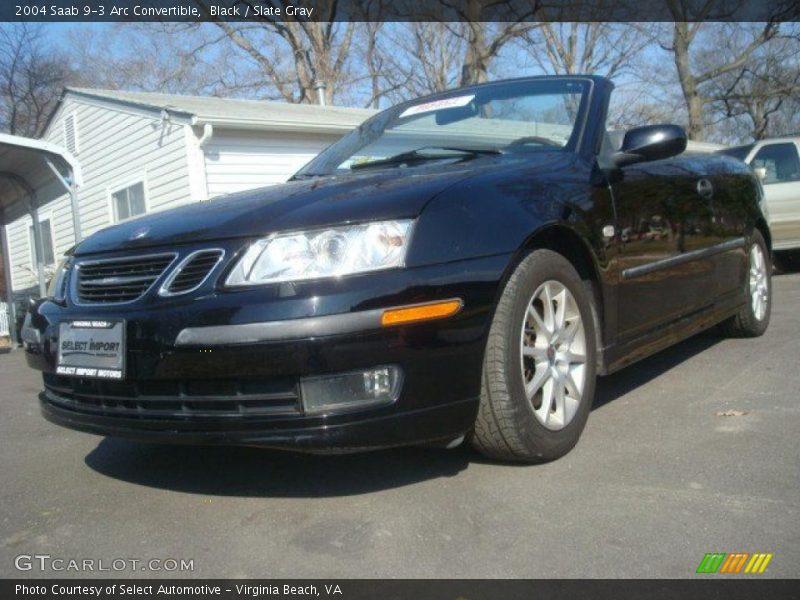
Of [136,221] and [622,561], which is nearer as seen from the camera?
[622,561]

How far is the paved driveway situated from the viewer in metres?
2.31

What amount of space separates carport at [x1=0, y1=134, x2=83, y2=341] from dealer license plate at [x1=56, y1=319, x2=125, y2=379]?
5887mm

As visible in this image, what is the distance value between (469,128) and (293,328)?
1.92m

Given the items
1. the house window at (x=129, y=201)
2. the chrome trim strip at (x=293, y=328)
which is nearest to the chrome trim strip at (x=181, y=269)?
the chrome trim strip at (x=293, y=328)

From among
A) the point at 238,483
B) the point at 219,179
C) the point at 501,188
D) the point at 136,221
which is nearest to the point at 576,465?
the point at 501,188

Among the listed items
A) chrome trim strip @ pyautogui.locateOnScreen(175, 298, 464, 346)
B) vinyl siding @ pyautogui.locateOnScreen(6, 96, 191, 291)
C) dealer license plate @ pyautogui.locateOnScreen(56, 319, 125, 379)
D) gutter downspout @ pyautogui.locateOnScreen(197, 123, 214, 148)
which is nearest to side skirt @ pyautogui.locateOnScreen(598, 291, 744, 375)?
chrome trim strip @ pyautogui.locateOnScreen(175, 298, 464, 346)

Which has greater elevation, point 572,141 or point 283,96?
point 283,96

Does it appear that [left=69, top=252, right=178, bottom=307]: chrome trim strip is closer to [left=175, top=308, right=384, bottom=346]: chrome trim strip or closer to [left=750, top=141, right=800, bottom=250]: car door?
[left=175, top=308, right=384, bottom=346]: chrome trim strip

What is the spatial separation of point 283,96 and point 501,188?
27.1 meters

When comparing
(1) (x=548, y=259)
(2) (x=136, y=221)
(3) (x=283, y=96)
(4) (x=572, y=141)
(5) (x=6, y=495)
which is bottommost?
(5) (x=6, y=495)

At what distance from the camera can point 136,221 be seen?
3.31 metres

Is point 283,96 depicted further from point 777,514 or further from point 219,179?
point 777,514

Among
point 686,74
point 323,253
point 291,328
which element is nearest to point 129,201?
point 323,253

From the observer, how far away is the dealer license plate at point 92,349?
8.80 feet
